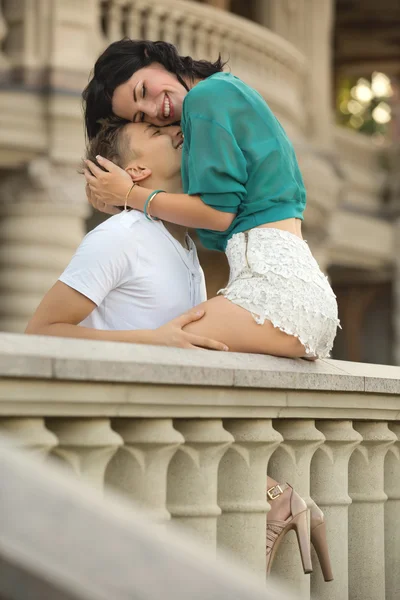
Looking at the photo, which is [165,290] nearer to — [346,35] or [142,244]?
[142,244]

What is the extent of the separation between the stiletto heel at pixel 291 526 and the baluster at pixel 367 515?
0.28m

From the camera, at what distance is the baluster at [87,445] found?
1.67m

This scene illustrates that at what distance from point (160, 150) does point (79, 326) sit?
0.65 m

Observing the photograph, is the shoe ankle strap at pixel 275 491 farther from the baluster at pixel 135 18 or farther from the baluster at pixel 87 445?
the baluster at pixel 135 18

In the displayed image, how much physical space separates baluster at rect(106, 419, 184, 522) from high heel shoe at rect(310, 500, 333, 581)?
0.53 metres

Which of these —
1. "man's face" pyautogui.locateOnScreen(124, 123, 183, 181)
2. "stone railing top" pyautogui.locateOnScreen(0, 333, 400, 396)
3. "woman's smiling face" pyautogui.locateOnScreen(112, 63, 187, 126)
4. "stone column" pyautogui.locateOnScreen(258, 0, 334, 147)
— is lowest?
"stone railing top" pyautogui.locateOnScreen(0, 333, 400, 396)

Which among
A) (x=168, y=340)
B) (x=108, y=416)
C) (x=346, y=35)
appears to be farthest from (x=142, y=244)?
(x=346, y=35)

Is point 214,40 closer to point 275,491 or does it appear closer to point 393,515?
point 393,515

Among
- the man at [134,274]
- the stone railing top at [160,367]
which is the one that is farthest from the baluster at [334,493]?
the man at [134,274]

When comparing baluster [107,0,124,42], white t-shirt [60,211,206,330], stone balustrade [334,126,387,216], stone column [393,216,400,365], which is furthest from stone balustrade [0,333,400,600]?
stone column [393,216,400,365]

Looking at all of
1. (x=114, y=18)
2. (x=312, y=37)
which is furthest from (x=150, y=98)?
(x=312, y=37)

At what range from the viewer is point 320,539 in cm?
225

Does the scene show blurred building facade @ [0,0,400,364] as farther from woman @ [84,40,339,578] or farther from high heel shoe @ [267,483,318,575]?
high heel shoe @ [267,483,318,575]

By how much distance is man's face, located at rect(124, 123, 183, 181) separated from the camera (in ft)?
8.86
